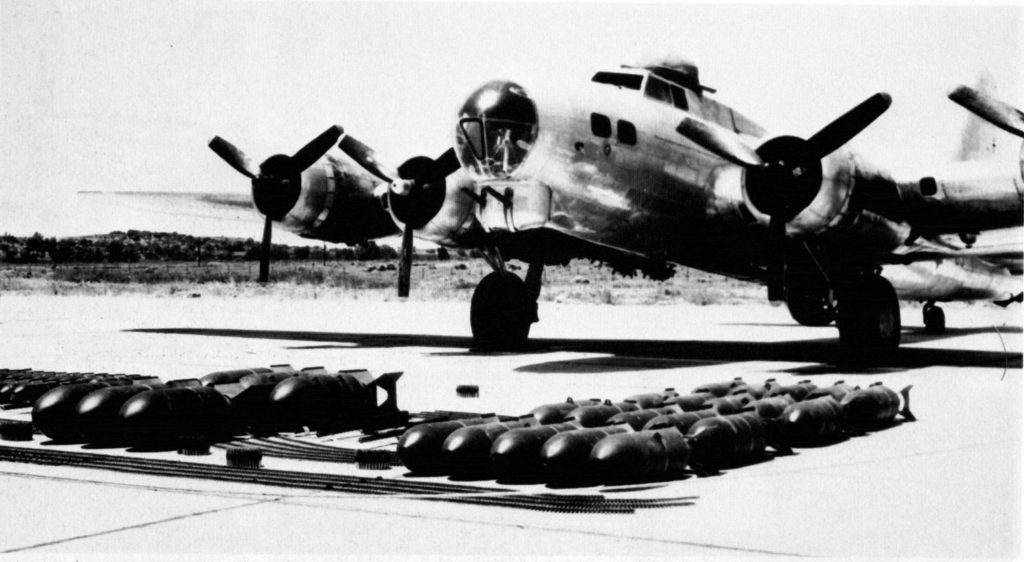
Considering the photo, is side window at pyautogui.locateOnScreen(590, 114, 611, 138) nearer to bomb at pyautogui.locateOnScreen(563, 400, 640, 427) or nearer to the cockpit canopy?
the cockpit canopy

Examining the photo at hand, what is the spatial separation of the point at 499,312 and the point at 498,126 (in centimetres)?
631

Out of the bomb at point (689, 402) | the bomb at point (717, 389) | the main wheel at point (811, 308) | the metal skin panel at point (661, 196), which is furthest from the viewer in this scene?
the main wheel at point (811, 308)

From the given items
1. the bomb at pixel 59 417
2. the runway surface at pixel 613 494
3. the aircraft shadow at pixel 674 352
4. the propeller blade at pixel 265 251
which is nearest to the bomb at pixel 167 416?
the bomb at pixel 59 417

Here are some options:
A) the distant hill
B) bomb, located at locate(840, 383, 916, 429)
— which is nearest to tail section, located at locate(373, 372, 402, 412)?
Answer: bomb, located at locate(840, 383, 916, 429)

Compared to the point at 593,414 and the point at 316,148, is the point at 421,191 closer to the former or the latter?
the point at 316,148

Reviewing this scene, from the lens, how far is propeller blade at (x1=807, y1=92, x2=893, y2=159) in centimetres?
1670

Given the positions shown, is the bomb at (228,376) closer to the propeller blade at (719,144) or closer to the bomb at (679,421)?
the bomb at (679,421)

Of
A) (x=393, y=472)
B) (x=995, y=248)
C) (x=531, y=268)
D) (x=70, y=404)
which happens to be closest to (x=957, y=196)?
(x=995, y=248)

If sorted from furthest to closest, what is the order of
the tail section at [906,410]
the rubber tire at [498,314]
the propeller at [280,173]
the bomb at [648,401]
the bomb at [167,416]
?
1. the propeller at [280,173]
2. the rubber tire at [498,314]
3. the tail section at [906,410]
4. the bomb at [648,401]
5. the bomb at [167,416]

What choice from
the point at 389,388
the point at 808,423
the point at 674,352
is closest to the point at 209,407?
the point at 389,388

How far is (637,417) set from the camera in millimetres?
10117

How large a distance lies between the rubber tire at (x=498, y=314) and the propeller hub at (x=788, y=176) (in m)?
6.30

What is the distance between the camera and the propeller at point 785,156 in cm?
1678

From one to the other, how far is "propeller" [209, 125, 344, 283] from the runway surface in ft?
10.5
